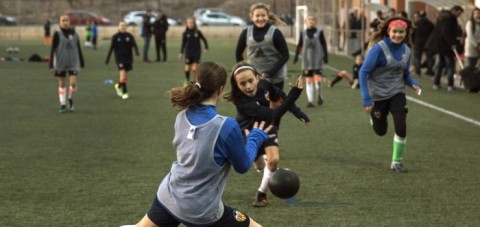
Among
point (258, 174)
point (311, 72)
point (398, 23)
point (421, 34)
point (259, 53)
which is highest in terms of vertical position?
point (398, 23)

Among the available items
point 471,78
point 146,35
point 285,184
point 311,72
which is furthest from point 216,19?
point 285,184

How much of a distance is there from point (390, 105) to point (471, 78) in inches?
474

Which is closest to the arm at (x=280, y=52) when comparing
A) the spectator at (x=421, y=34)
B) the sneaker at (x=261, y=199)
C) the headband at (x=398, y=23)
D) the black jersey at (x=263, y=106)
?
the headband at (x=398, y=23)

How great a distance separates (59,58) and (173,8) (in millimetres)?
70773

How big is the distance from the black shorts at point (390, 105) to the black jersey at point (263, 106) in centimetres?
239

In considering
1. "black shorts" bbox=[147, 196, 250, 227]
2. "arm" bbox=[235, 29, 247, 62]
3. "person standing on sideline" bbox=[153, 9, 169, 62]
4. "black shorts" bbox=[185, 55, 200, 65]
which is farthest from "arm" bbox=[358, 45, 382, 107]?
"person standing on sideline" bbox=[153, 9, 169, 62]

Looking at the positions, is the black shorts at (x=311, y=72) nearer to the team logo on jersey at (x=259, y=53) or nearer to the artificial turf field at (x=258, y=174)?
the artificial turf field at (x=258, y=174)

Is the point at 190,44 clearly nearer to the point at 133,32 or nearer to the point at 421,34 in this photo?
the point at 421,34

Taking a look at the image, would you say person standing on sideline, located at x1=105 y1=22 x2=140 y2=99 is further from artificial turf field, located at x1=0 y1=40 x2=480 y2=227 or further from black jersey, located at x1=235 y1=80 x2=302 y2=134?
black jersey, located at x1=235 y1=80 x2=302 y2=134

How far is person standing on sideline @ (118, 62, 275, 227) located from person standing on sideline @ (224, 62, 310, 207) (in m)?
1.53

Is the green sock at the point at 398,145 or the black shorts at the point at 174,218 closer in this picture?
the black shorts at the point at 174,218

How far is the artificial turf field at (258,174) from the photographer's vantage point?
8.98 meters

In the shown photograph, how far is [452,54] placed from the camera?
23.9 m

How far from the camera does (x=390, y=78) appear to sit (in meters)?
11.3
